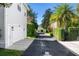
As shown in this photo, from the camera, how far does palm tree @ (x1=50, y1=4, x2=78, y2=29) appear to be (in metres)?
14.1

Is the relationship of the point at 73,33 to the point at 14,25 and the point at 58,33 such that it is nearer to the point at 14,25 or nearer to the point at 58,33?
the point at 58,33

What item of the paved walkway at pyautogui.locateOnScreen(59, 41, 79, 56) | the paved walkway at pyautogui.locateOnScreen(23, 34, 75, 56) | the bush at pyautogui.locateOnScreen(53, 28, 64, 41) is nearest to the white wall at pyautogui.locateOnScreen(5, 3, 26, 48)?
the paved walkway at pyautogui.locateOnScreen(23, 34, 75, 56)

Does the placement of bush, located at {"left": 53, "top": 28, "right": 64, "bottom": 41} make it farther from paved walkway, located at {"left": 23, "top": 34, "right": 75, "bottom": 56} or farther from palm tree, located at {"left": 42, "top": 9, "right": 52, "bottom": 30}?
palm tree, located at {"left": 42, "top": 9, "right": 52, "bottom": 30}

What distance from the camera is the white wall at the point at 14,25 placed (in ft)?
50.6

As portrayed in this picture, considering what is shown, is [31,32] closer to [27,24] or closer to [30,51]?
[27,24]

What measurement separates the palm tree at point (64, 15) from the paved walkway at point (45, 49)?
0.95m

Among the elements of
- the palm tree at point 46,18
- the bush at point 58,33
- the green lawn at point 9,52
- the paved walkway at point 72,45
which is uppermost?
the palm tree at point 46,18

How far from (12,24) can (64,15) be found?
9.69ft

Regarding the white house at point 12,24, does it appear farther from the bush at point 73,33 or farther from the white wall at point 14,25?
the bush at point 73,33

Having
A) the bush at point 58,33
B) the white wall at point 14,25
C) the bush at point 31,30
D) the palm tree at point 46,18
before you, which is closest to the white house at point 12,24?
the white wall at point 14,25

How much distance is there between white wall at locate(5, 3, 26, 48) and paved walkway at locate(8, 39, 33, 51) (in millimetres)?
382

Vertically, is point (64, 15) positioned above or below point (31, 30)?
→ above

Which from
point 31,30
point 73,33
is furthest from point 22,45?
point 73,33

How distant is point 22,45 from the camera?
14742mm
